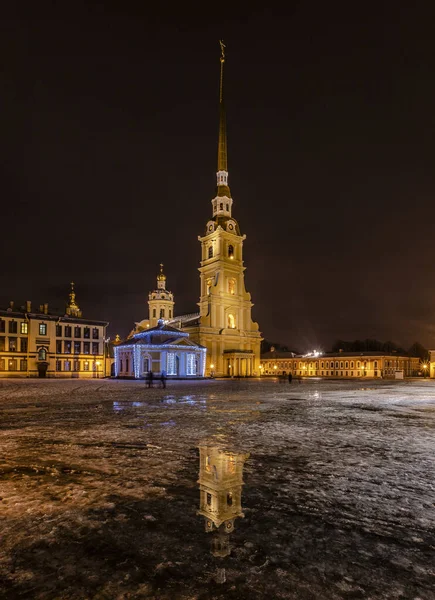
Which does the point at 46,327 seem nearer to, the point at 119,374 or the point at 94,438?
the point at 119,374

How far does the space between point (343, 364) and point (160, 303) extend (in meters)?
53.9

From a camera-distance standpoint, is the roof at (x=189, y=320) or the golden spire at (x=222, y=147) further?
the golden spire at (x=222, y=147)

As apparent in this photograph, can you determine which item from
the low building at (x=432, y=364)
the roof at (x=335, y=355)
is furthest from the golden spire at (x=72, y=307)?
the low building at (x=432, y=364)

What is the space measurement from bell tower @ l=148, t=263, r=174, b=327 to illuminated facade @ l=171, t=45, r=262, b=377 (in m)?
10.4

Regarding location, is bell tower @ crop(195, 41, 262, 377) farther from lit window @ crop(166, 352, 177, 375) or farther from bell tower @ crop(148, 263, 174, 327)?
bell tower @ crop(148, 263, 174, 327)

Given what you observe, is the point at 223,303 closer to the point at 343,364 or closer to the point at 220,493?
the point at 343,364

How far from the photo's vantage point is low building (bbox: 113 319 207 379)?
2491 inches

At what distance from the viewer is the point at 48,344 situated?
230 ft

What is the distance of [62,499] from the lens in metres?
5.88

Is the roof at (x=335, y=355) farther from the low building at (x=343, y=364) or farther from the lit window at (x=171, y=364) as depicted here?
the lit window at (x=171, y=364)

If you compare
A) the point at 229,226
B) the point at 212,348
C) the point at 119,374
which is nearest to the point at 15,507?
the point at 119,374

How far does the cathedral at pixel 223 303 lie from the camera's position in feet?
247

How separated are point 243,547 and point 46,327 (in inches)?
2864

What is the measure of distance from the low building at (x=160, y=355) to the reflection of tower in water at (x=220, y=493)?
5347cm
